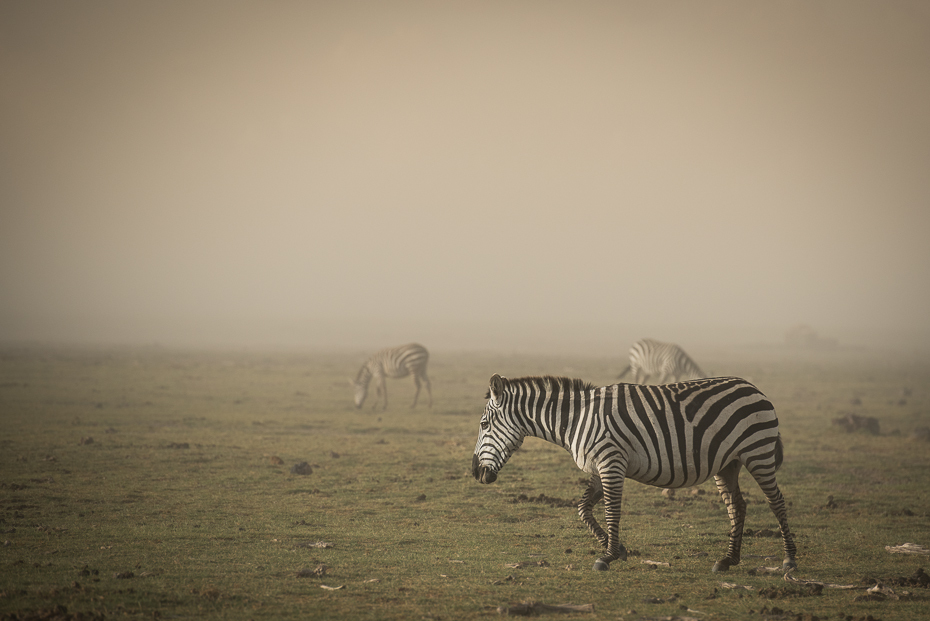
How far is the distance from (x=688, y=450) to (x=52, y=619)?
7.09m

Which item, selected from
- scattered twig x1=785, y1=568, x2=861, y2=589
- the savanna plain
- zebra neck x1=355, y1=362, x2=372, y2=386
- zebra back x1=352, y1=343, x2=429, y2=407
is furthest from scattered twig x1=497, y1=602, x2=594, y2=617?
zebra neck x1=355, y1=362, x2=372, y2=386

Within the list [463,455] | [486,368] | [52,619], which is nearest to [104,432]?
[463,455]

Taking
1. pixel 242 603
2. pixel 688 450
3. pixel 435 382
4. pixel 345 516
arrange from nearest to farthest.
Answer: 1. pixel 242 603
2. pixel 688 450
3. pixel 345 516
4. pixel 435 382

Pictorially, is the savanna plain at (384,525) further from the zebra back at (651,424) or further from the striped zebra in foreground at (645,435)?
the zebra back at (651,424)

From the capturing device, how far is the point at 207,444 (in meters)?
18.6

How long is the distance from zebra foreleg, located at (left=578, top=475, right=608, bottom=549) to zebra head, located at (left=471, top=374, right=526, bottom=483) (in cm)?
108

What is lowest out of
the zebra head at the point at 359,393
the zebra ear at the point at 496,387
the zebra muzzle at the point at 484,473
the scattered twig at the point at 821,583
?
the scattered twig at the point at 821,583

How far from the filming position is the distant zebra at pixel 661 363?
2764cm

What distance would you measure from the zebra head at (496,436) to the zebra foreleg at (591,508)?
1.08m

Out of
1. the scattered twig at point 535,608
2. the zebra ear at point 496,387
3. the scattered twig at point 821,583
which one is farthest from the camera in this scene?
the zebra ear at point 496,387

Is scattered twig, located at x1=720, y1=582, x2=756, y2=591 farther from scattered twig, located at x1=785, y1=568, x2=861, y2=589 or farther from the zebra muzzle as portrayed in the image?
the zebra muzzle

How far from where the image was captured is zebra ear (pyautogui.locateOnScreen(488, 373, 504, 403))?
9.41 meters

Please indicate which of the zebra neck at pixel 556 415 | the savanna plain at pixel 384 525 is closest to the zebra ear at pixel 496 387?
the zebra neck at pixel 556 415

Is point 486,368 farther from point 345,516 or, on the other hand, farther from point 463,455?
point 345,516
